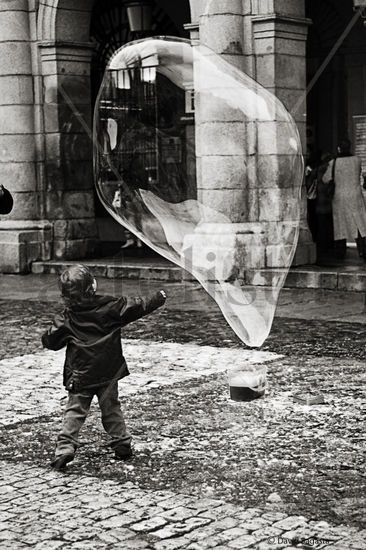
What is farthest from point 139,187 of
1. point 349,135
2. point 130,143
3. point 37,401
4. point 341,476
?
point 349,135

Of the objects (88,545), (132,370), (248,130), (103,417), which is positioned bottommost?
(88,545)

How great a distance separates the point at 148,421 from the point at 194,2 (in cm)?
842

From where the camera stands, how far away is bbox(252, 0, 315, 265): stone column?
14.1 metres

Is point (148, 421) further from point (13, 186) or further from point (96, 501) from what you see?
point (13, 186)

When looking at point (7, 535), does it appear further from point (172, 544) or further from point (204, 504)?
point (204, 504)

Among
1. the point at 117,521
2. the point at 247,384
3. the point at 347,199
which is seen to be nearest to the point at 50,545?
the point at 117,521

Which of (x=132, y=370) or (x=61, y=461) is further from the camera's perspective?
(x=132, y=370)

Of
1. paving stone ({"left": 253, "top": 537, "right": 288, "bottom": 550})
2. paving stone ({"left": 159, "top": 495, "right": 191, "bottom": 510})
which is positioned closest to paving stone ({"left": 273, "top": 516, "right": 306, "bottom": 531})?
paving stone ({"left": 253, "top": 537, "right": 288, "bottom": 550})

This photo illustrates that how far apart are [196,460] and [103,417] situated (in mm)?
548

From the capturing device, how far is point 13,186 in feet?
54.5

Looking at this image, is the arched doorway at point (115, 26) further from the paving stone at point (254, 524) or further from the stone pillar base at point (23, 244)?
the paving stone at point (254, 524)

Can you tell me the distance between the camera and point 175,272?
584 inches

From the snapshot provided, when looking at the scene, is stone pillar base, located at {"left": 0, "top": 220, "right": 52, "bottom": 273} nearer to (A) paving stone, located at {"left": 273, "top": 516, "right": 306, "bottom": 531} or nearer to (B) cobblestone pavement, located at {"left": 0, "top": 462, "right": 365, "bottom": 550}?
(B) cobblestone pavement, located at {"left": 0, "top": 462, "right": 365, "bottom": 550}

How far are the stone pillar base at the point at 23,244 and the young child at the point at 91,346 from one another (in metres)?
10.3
